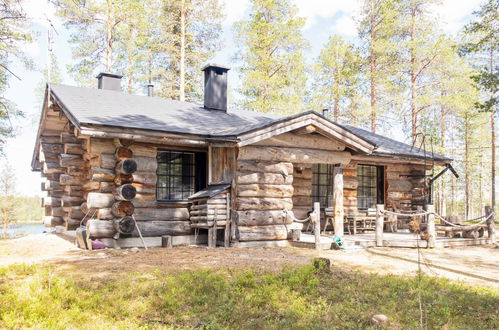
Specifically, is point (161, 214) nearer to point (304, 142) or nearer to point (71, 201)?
point (71, 201)

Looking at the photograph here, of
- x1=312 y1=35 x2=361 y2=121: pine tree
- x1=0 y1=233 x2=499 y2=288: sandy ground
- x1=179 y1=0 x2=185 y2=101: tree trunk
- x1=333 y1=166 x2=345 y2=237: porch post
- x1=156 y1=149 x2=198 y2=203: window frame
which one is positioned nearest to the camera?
x1=0 y1=233 x2=499 y2=288: sandy ground

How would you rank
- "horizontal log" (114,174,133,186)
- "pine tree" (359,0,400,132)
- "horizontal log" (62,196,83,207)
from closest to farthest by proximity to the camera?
1. "horizontal log" (114,174,133,186)
2. "horizontal log" (62,196,83,207)
3. "pine tree" (359,0,400,132)

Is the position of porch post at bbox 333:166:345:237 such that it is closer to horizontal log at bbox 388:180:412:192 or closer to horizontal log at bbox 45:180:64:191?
horizontal log at bbox 388:180:412:192

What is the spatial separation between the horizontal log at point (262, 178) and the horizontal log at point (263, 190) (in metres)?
0.11

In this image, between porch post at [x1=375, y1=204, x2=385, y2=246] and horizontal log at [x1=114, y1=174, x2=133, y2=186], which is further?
porch post at [x1=375, y1=204, x2=385, y2=246]

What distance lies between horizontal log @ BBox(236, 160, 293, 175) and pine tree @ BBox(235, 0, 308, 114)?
13.8 metres

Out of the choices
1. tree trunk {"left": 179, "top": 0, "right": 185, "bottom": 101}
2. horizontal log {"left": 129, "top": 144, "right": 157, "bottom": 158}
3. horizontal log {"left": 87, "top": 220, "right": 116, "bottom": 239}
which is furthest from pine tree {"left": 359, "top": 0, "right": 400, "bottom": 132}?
horizontal log {"left": 87, "top": 220, "right": 116, "bottom": 239}

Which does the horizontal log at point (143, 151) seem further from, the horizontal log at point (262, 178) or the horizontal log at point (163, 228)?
the horizontal log at point (262, 178)

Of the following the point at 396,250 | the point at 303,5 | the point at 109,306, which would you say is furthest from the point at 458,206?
the point at 109,306

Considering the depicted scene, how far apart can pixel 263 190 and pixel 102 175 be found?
408 cm

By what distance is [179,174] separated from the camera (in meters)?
11.6

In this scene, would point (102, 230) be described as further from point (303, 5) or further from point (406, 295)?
point (303, 5)

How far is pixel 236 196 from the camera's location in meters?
10.4

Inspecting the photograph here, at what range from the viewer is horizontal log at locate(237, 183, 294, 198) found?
1044 centimetres
